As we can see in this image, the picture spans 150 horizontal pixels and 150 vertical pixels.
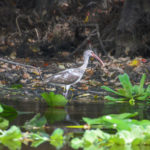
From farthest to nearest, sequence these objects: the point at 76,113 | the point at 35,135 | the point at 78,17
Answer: the point at 78,17, the point at 76,113, the point at 35,135

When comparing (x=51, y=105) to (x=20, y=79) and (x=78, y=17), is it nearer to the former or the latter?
(x=20, y=79)

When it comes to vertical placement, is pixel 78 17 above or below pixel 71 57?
above

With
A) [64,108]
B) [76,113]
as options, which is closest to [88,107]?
[64,108]

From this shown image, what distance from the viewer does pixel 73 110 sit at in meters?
4.81

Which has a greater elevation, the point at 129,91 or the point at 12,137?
the point at 12,137

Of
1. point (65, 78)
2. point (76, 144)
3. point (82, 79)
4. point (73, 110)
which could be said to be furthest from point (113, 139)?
point (82, 79)

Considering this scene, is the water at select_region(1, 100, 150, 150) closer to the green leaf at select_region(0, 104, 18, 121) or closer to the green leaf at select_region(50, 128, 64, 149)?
the green leaf at select_region(0, 104, 18, 121)

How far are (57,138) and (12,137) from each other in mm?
302

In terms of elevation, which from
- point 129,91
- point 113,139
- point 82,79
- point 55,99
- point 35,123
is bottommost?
point 82,79

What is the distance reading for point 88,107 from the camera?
202 inches

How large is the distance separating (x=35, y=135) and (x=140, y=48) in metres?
7.41

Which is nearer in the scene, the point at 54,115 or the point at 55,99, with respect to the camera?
the point at 54,115

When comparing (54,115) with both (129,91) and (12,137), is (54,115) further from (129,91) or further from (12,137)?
(129,91)

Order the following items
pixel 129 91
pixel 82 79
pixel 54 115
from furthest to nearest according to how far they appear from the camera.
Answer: pixel 82 79 → pixel 129 91 → pixel 54 115
